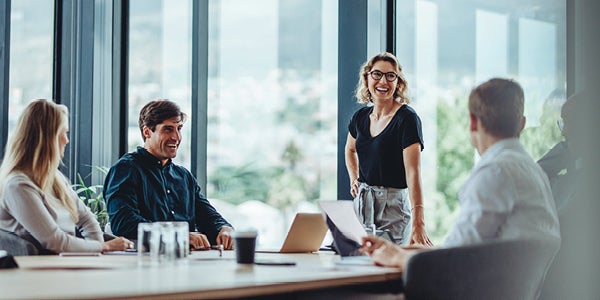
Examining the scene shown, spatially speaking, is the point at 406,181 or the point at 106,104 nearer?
the point at 406,181

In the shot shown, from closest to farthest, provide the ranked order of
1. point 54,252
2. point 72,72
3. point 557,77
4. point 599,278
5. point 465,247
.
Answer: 1. point 465,247
2. point 54,252
3. point 599,278
4. point 557,77
5. point 72,72

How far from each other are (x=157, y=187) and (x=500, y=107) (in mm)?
2071

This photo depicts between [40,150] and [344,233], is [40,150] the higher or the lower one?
the higher one

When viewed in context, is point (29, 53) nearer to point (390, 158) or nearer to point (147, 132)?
point (147, 132)

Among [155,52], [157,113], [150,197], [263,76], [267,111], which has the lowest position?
[150,197]

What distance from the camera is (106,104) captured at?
21.3 feet

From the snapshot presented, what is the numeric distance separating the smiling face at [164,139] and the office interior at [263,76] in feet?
5.80

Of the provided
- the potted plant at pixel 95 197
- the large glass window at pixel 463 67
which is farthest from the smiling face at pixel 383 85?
the potted plant at pixel 95 197

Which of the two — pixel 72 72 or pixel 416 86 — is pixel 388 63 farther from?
pixel 72 72

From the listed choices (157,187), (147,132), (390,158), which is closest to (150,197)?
(157,187)

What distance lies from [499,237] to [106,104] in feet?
14.8

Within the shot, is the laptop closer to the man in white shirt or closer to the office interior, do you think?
the man in white shirt

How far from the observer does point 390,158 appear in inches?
177

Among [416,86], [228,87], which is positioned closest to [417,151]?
[416,86]
